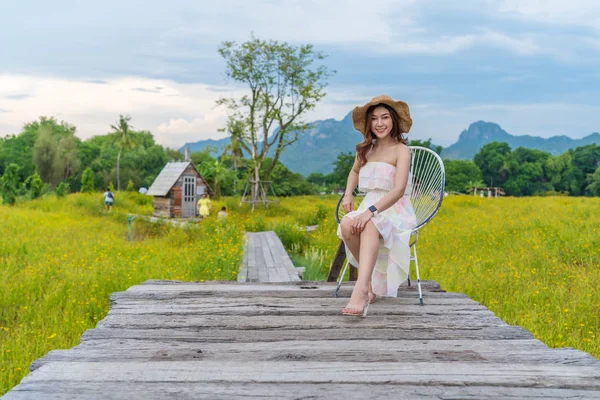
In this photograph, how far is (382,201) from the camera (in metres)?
3.57

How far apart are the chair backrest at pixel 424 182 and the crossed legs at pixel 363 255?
0.45m

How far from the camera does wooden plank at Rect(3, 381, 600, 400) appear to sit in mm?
2004

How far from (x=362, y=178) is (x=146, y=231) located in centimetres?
1208

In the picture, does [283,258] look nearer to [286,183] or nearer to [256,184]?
[256,184]

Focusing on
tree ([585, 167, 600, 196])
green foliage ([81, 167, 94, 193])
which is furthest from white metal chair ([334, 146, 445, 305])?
tree ([585, 167, 600, 196])

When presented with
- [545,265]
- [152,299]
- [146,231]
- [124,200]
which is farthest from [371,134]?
[124,200]

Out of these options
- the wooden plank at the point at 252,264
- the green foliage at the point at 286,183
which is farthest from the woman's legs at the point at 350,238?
A: the green foliage at the point at 286,183

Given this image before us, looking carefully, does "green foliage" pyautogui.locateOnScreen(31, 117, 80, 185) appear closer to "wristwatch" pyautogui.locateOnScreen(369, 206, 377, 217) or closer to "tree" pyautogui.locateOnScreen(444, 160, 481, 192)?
"tree" pyautogui.locateOnScreen(444, 160, 481, 192)

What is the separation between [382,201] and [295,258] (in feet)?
18.8

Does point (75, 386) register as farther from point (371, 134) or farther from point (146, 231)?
point (146, 231)

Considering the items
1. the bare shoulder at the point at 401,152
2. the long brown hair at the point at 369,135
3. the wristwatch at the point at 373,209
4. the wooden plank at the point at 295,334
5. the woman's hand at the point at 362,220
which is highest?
the long brown hair at the point at 369,135

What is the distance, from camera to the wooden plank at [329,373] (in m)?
2.19

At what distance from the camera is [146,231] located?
14.8m

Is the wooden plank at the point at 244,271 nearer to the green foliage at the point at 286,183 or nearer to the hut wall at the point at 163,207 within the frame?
the hut wall at the point at 163,207
